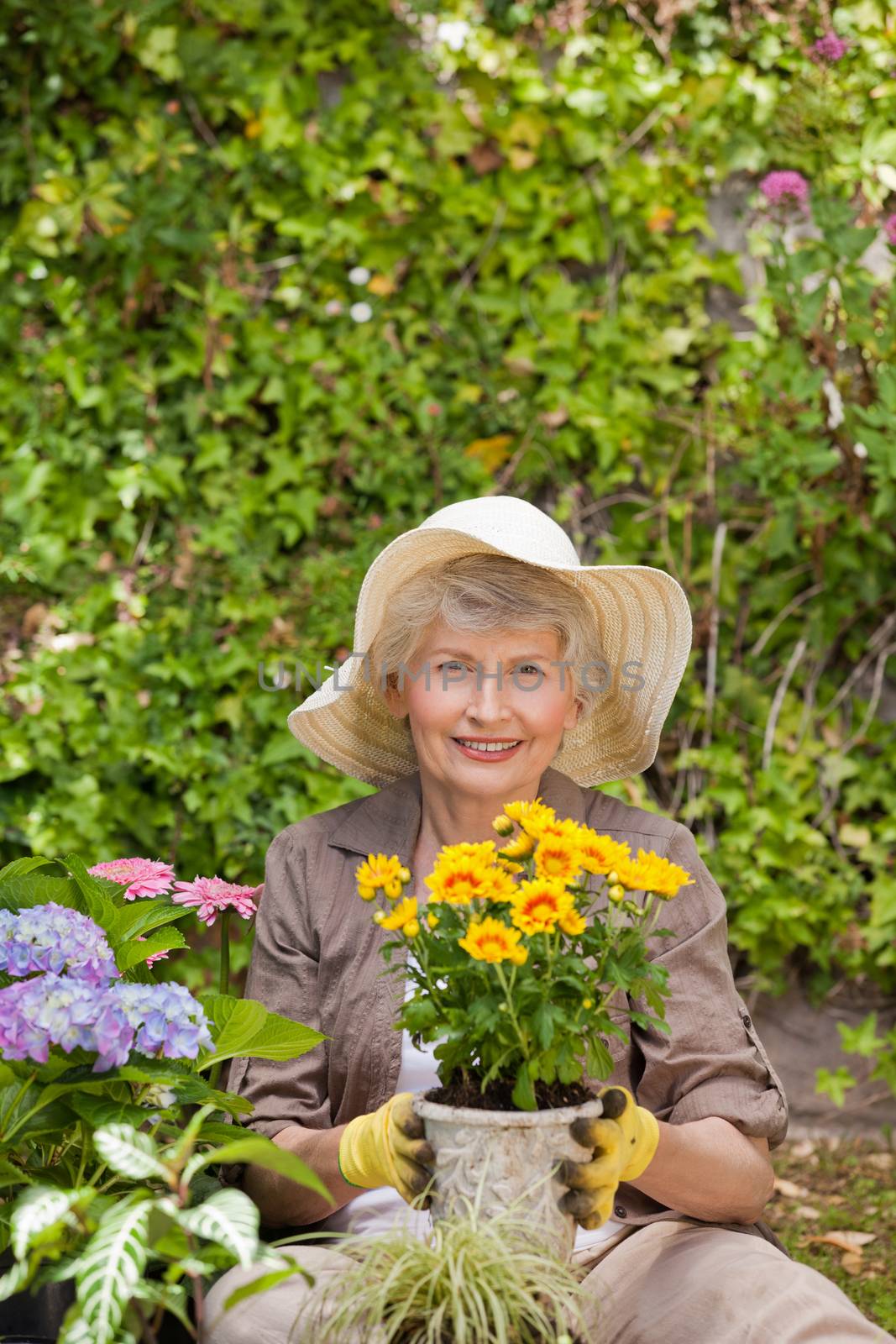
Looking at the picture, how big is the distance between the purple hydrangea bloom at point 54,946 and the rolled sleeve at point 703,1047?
73 centimetres

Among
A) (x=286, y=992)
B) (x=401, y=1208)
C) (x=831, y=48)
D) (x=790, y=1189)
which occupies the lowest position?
(x=790, y=1189)

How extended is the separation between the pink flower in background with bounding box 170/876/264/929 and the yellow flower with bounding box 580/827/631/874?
74 cm

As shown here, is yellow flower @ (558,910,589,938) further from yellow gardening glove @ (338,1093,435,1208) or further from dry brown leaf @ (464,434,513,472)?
dry brown leaf @ (464,434,513,472)

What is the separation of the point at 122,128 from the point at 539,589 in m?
2.26

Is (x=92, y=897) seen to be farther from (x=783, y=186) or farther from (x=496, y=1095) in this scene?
(x=783, y=186)

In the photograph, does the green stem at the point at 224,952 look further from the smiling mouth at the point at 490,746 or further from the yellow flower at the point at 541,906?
the yellow flower at the point at 541,906

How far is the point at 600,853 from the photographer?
4.50 feet

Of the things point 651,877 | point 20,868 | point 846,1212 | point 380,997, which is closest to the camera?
point 651,877

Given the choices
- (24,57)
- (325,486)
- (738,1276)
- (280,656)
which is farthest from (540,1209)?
(24,57)

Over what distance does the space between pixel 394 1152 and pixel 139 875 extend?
2.13 feet

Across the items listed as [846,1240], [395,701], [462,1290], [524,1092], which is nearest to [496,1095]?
[524,1092]

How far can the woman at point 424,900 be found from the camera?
1.59 metres

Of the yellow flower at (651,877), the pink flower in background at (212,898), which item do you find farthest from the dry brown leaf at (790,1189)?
the yellow flower at (651,877)

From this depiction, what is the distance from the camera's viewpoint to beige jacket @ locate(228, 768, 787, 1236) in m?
1.79
